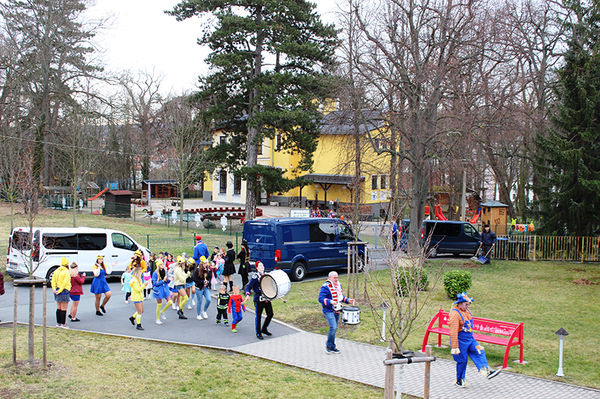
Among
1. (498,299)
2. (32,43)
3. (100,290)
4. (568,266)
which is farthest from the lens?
(32,43)

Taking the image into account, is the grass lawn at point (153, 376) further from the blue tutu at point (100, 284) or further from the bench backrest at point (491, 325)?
the bench backrest at point (491, 325)

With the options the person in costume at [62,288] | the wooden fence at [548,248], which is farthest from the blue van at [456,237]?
the person in costume at [62,288]

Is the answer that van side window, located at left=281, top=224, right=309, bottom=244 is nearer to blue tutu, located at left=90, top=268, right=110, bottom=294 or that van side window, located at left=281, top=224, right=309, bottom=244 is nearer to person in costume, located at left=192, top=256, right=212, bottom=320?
person in costume, located at left=192, top=256, right=212, bottom=320

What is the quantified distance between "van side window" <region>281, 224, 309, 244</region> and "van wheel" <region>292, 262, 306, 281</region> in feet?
2.83

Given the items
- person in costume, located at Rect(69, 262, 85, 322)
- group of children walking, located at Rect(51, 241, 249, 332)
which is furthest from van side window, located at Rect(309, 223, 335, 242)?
person in costume, located at Rect(69, 262, 85, 322)

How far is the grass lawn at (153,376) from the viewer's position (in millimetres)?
8320

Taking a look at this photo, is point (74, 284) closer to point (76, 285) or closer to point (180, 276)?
point (76, 285)

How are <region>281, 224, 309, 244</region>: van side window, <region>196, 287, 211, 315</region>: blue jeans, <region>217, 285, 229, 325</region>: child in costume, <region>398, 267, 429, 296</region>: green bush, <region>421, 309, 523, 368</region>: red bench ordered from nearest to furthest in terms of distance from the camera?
<region>398, 267, 429, 296</region>: green bush → <region>421, 309, 523, 368</region>: red bench → <region>217, 285, 229, 325</region>: child in costume → <region>196, 287, 211, 315</region>: blue jeans → <region>281, 224, 309, 244</region>: van side window

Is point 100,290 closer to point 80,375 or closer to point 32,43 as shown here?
point 80,375

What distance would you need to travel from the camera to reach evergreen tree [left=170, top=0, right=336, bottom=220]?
28.8 m

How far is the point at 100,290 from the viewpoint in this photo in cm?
1392

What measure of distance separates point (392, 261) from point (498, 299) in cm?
885

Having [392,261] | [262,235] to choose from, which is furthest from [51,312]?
[392,261]

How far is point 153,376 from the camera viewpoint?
29.8ft
